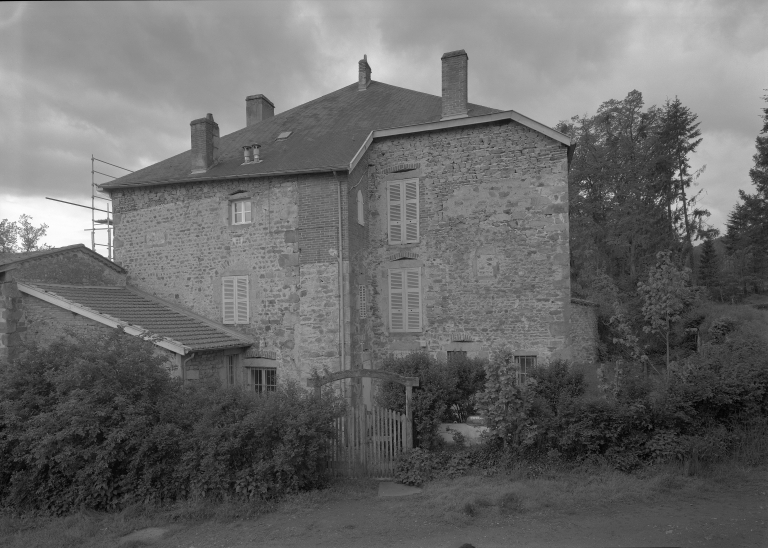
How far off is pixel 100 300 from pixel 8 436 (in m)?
4.76

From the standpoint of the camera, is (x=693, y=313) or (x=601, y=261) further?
(x=601, y=261)

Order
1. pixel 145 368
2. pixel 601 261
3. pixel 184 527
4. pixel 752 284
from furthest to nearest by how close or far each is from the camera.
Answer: pixel 752 284 → pixel 601 261 → pixel 145 368 → pixel 184 527

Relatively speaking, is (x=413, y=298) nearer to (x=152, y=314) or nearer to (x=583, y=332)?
(x=583, y=332)

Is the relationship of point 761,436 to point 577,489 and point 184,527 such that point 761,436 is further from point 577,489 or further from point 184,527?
point 184,527

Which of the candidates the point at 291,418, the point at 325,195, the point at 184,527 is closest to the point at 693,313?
the point at 325,195

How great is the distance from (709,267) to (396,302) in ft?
63.5

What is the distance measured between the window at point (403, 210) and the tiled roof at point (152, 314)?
491cm

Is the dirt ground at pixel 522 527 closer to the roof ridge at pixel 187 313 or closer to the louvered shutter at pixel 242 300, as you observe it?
the roof ridge at pixel 187 313

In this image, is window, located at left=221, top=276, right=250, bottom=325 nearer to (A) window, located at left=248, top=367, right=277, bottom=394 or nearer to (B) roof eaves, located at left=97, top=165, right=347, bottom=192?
(A) window, located at left=248, top=367, right=277, bottom=394

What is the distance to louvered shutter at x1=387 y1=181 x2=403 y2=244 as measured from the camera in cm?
1430

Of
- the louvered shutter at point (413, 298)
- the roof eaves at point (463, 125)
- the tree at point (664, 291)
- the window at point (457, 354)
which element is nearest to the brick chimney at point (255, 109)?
the roof eaves at point (463, 125)

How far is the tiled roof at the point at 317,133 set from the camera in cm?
1385

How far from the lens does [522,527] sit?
7043 millimetres

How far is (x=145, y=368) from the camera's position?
9234 millimetres
